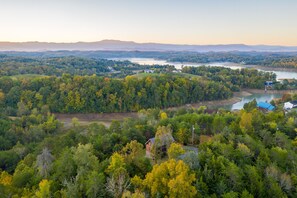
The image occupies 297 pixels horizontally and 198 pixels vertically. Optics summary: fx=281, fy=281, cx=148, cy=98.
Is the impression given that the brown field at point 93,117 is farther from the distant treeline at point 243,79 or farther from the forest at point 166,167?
the distant treeline at point 243,79

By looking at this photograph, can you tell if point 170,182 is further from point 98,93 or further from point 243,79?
point 243,79

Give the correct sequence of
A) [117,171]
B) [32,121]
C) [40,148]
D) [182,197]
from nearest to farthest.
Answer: [182,197], [117,171], [40,148], [32,121]

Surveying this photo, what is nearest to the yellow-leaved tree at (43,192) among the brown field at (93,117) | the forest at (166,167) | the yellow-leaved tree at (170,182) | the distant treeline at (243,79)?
the forest at (166,167)

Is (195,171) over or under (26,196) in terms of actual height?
over

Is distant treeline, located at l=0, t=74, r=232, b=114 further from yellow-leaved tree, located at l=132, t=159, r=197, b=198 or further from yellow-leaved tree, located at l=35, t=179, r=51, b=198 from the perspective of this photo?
yellow-leaved tree, located at l=132, t=159, r=197, b=198

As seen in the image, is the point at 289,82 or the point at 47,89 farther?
the point at 289,82

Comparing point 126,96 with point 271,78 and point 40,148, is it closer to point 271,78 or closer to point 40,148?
point 40,148

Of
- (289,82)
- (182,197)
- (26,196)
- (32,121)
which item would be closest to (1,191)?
(26,196)

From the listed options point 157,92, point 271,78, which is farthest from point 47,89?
point 271,78

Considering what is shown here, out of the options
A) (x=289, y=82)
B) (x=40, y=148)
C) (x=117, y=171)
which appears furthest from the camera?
(x=289, y=82)
